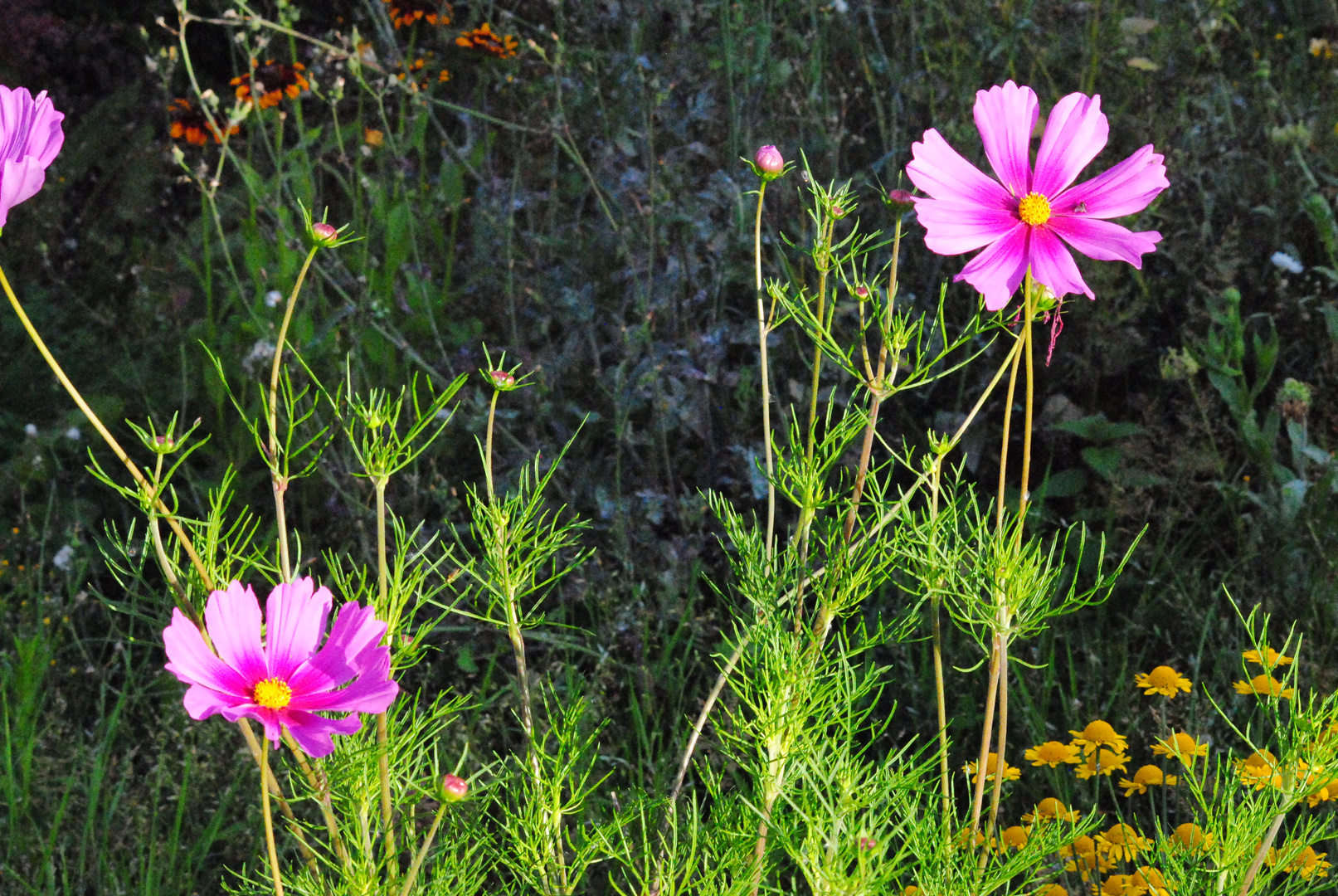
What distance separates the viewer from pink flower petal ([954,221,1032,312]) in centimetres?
83

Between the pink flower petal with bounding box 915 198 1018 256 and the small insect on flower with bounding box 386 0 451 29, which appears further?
the small insect on flower with bounding box 386 0 451 29

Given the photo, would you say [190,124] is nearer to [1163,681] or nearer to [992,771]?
[992,771]

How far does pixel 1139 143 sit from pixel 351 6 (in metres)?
2.39

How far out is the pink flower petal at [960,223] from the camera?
84 centimetres

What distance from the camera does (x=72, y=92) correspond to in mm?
4230

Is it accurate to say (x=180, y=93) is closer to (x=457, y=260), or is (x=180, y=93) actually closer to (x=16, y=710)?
(x=457, y=260)

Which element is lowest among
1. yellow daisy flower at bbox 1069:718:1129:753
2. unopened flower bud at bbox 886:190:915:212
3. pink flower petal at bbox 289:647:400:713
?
pink flower petal at bbox 289:647:400:713

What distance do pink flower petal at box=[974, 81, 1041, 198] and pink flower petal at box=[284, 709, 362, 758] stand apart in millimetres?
552

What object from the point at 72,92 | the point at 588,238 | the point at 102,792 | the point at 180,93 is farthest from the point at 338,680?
the point at 72,92

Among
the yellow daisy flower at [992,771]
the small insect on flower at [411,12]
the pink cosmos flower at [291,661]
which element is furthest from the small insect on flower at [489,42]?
the pink cosmos flower at [291,661]

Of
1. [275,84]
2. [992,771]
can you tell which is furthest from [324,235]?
[275,84]

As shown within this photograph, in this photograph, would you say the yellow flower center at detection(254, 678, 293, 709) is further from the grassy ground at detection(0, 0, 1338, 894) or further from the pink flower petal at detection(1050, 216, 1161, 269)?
the grassy ground at detection(0, 0, 1338, 894)

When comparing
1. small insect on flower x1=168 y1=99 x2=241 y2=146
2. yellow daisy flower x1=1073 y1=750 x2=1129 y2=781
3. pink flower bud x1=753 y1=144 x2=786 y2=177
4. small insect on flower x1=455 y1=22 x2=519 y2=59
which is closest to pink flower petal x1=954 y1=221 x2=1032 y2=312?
pink flower bud x1=753 y1=144 x2=786 y2=177

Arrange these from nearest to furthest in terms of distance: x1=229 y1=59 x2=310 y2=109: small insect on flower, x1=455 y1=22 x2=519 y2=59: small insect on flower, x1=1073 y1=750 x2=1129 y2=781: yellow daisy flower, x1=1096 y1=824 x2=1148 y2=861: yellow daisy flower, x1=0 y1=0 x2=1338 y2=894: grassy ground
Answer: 1. x1=1096 y1=824 x2=1148 y2=861: yellow daisy flower
2. x1=1073 y1=750 x2=1129 y2=781: yellow daisy flower
3. x1=0 y1=0 x2=1338 y2=894: grassy ground
4. x1=455 y1=22 x2=519 y2=59: small insect on flower
5. x1=229 y1=59 x2=310 y2=109: small insect on flower
